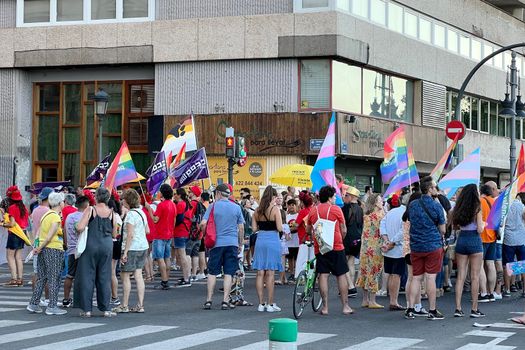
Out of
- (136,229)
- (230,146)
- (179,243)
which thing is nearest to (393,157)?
(179,243)

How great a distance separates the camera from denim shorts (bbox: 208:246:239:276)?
1647 centimetres

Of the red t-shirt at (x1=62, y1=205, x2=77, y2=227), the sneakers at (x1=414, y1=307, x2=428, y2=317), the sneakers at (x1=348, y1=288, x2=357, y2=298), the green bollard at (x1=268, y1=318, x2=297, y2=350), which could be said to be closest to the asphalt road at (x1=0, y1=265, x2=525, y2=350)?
the sneakers at (x1=414, y1=307, x2=428, y2=317)

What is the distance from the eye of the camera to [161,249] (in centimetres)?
2061

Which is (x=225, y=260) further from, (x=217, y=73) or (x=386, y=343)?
(x=217, y=73)

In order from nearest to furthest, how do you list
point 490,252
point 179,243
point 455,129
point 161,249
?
point 490,252 → point 161,249 → point 179,243 → point 455,129

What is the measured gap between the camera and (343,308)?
1603 cm

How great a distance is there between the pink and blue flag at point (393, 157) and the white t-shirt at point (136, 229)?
687cm

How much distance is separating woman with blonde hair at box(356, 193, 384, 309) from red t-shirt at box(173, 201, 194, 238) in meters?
5.32

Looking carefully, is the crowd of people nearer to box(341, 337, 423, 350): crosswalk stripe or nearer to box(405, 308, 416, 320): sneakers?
box(405, 308, 416, 320): sneakers

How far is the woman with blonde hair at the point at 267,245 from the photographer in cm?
1619

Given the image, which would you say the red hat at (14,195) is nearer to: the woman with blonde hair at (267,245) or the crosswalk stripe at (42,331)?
the woman with blonde hair at (267,245)

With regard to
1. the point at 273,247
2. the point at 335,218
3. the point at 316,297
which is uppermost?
the point at 335,218

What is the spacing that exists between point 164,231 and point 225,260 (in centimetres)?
455

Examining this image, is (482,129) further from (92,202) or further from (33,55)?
(92,202)
